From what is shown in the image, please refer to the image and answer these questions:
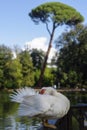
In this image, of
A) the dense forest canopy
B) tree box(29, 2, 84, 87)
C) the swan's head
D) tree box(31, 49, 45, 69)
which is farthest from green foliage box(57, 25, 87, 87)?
the swan's head

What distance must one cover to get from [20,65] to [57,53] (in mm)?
20041

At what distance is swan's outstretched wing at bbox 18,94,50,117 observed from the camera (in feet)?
15.4

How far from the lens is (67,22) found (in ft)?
246

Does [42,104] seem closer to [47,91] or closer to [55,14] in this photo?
[47,91]

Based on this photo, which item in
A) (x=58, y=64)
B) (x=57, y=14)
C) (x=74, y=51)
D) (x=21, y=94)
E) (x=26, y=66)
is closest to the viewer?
(x=21, y=94)

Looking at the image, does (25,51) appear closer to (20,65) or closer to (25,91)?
(20,65)

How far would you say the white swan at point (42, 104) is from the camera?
185 inches

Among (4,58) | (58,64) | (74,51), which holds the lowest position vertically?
(4,58)

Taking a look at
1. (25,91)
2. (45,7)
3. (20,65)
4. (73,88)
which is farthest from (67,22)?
(25,91)

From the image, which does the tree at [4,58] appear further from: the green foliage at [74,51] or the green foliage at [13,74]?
the green foliage at [74,51]

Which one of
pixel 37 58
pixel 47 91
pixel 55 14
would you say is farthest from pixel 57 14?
pixel 47 91

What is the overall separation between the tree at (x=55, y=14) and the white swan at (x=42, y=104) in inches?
2764

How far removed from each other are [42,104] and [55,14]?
7185 cm

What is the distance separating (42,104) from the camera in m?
4.73
